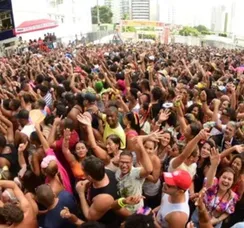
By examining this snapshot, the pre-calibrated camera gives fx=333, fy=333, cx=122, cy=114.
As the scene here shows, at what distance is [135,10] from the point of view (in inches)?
7800

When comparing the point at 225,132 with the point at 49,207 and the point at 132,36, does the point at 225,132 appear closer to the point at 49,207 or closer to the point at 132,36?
the point at 49,207

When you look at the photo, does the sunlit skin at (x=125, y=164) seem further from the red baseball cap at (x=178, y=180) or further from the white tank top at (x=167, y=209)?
the red baseball cap at (x=178, y=180)

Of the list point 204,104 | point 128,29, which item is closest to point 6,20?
point 204,104

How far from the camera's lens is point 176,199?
2773mm

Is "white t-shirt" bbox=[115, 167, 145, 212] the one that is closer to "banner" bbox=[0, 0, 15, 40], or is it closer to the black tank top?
the black tank top

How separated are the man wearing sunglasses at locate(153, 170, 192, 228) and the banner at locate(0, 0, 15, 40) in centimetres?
1840

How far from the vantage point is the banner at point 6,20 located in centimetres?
1878

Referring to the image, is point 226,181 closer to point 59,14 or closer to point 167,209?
point 167,209

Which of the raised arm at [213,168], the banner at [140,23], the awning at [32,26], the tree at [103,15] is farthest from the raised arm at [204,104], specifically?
the tree at [103,15]

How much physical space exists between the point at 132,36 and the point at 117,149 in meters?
57.5

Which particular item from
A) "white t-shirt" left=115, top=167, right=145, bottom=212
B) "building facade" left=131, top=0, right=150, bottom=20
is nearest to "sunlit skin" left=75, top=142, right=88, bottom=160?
"white t-shirt" left=115, top=167, right=145, bottom=212

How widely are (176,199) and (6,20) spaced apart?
737 inches

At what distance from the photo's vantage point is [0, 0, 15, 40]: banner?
61.6 ft

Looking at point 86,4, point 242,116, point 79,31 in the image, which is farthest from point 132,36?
point 242,116
